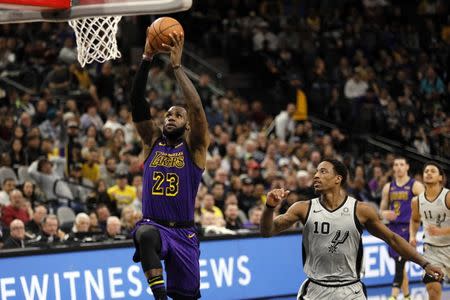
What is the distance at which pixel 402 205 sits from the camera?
14672mm

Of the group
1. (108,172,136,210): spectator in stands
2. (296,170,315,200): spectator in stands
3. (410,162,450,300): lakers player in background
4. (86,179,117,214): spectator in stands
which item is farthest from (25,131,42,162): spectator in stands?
(410,162,450,300): lakers player in background

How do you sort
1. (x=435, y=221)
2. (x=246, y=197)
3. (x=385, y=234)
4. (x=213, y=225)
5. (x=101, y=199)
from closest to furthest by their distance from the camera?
(x=385, y=234) → (x=435, y=221) → (x=213, y=225) → (x=101, y=199) → (x=246, y=197)

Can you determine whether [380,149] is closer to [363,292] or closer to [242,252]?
[242,252]

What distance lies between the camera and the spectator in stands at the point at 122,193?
16.1 meters

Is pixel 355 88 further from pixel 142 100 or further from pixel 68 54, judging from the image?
pixel 142 100

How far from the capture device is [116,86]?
20.3 meters

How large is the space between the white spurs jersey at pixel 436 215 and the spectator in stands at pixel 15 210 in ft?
17.6

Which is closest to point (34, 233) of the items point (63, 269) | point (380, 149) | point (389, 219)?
point (63, 269)

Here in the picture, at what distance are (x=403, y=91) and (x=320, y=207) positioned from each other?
50.4 ft

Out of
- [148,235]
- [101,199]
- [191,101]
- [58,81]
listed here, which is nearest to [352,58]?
[58,81]

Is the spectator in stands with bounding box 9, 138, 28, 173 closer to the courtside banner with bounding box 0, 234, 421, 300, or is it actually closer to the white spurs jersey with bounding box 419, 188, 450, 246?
the courtside banner with bounding box 0, 234, 421, 300

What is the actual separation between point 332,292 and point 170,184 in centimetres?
161

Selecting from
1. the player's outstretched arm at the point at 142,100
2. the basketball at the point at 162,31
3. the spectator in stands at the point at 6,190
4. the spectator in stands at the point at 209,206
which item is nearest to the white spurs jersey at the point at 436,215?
the spectator in stands at the point at 209,206

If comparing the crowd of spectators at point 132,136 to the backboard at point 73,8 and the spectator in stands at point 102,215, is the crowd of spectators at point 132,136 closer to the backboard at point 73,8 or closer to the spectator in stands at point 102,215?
the spectator in stands at point 102,215
